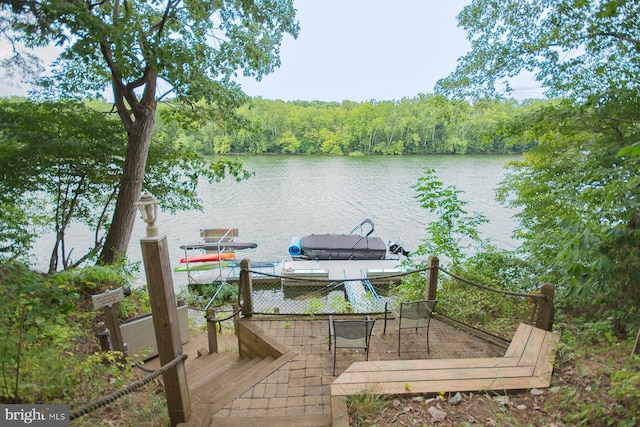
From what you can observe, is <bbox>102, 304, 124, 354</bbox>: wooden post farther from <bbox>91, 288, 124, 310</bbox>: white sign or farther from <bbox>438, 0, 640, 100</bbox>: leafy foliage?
<bbox>438, 0, 640, 100</bbox>: leafy foliage

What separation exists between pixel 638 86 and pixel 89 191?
32.6ft

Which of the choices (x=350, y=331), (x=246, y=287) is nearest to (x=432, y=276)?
(x=350, y=331)

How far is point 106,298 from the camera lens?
11.9ft

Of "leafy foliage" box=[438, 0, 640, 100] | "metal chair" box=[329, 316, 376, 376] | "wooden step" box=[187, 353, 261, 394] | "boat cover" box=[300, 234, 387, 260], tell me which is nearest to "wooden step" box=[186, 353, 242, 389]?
"wooden step" box=[187, 353, 261, 394]

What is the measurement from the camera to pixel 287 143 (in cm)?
4322

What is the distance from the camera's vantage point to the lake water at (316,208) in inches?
593

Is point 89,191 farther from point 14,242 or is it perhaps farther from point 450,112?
point 450,112

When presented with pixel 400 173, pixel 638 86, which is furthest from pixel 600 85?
pixel 400 173

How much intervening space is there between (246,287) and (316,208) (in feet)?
51.0

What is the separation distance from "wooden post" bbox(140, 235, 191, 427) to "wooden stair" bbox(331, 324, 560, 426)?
3.93ft

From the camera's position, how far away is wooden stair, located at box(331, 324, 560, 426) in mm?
2607

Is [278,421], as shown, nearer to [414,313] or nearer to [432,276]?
[414,313]

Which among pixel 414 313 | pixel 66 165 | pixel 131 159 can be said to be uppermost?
pixel 131 159

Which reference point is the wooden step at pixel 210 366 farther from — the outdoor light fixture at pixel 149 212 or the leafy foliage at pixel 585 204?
the leafy foliage at pixel 585 204
